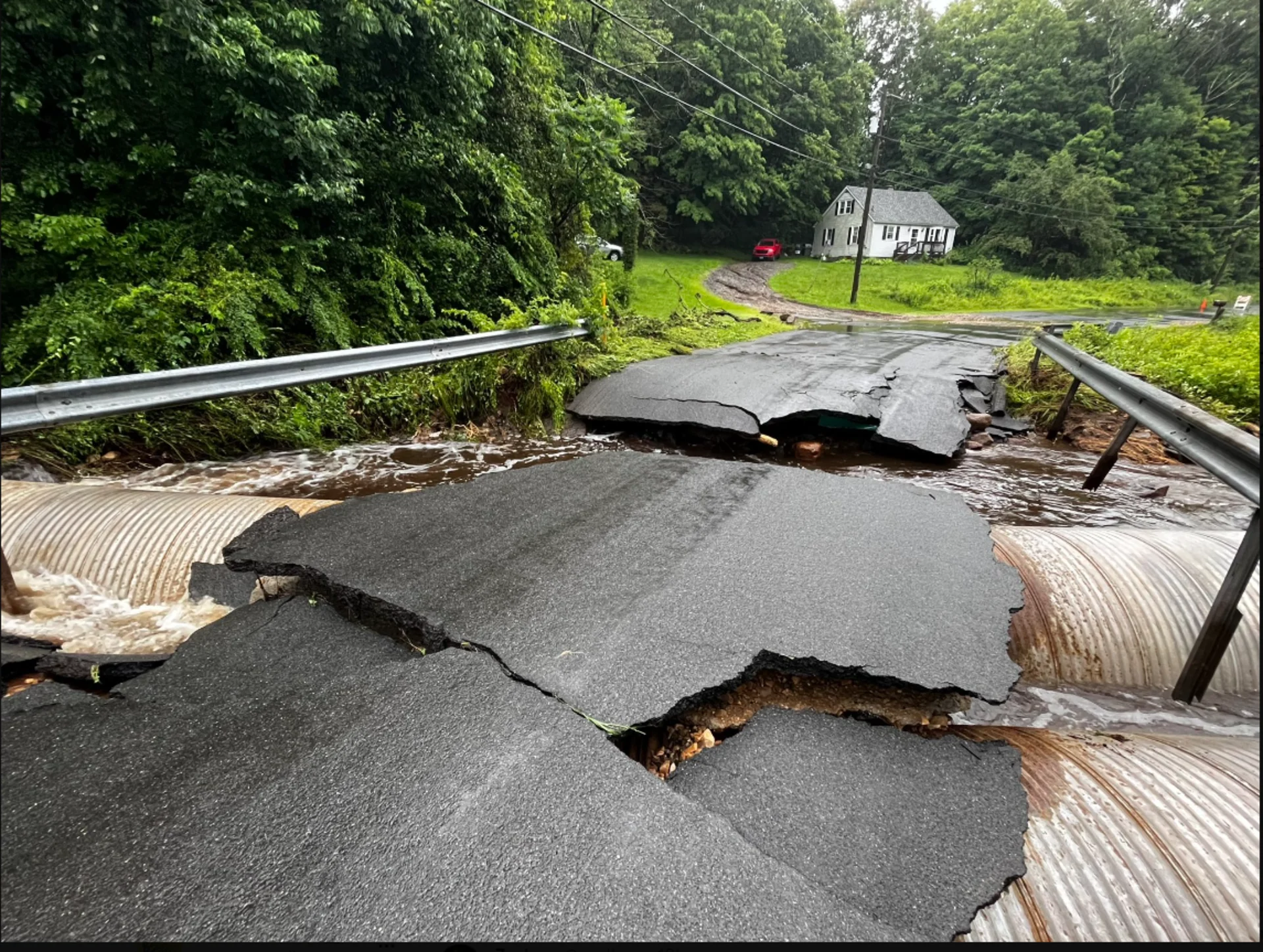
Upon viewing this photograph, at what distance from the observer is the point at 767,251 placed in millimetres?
41094

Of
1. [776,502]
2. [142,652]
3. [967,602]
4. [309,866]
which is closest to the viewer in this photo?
[309,866]

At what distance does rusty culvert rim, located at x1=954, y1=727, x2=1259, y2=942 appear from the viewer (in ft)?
3.91

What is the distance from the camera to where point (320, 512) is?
3.00 metres

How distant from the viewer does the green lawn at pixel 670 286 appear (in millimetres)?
17500

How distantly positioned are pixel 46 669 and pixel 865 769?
2.47m

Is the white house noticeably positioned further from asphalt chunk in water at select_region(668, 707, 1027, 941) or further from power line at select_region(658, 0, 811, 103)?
asphalt chunk in water at select_region(668, 707, 1027, 941)

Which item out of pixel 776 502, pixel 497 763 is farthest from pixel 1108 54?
pixel 497 763

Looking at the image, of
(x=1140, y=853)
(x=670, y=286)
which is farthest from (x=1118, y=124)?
(x=670, y=286)

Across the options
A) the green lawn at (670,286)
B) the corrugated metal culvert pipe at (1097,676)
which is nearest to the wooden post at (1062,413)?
the corrugated metal culvert pipe at (1097,676)

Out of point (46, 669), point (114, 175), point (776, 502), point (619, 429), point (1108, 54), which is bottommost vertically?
point (619, 429)

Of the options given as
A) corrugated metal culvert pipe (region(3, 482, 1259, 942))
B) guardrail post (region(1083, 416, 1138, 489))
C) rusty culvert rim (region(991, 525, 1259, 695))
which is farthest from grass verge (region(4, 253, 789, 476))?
guardrail post (region(1083, 416, 1138, 489))

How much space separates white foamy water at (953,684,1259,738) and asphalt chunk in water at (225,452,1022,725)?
1.46 ft

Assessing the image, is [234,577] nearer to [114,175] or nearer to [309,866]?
[309,866]

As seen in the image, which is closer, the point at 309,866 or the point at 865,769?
the point at 309,866
